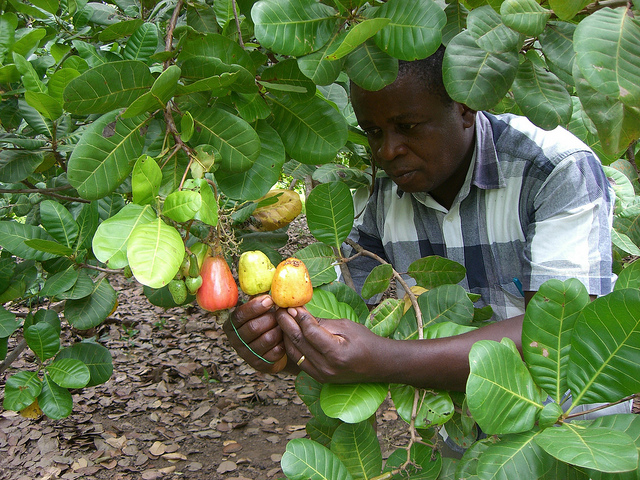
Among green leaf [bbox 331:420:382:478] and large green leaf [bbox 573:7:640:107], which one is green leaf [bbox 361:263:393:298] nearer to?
green leaf [bbox 331:420:382:478]

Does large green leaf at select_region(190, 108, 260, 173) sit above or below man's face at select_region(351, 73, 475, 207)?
above

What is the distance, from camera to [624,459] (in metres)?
0.67

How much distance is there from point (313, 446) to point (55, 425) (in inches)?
105

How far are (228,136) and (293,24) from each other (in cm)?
24

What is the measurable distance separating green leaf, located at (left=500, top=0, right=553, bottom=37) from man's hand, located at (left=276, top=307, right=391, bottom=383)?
60 centimetres

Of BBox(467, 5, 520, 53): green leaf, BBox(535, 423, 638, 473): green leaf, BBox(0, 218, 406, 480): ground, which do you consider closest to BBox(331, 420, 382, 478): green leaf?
BBox(535, 423, 638, 473): green leaf

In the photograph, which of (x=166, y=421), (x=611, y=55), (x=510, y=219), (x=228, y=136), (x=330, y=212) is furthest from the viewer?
(x=166, y=421)

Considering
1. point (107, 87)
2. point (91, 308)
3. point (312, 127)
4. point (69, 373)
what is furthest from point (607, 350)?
point (69, 373)

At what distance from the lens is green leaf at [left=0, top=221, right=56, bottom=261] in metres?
1.58

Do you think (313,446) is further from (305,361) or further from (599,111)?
(599,111)

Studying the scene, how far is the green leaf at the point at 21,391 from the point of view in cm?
173

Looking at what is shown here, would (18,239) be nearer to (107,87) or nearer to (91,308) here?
(91,308)

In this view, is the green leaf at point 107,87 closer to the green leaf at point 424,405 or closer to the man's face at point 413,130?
the man's face at point 413,130

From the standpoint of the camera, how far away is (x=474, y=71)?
88cm
